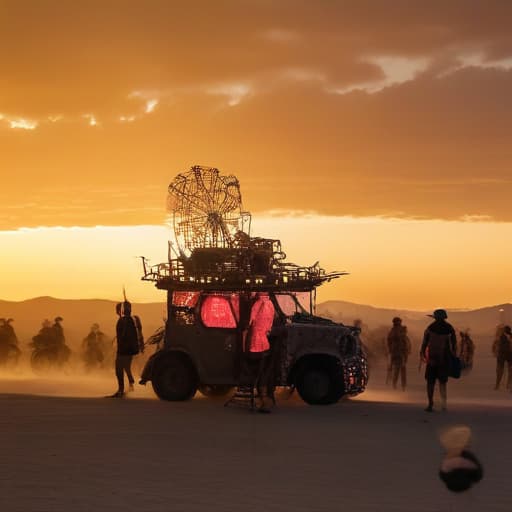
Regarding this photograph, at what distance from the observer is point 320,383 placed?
66.7ft

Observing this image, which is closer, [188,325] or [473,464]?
[473,464]

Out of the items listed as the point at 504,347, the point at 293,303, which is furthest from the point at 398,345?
the point at 293,303

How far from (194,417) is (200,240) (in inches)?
210

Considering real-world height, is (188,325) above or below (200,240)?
below

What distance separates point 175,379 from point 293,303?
253 cm

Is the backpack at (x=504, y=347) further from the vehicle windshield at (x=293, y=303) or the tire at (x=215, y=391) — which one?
the tire at (x=215, y=391)

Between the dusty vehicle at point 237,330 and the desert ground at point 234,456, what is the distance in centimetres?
50

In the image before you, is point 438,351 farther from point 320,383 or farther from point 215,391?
point 215,391

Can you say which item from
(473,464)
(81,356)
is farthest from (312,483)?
(81,356)

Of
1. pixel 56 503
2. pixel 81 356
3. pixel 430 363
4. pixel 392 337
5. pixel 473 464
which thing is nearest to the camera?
pixel 473 464

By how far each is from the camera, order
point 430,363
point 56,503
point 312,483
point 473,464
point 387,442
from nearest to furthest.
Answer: point 473,464 < point 56,503 < point 312,483 < point 387,442 < point 430,363

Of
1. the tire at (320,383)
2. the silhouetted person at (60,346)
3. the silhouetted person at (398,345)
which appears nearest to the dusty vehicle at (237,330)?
the tire at (320,383)

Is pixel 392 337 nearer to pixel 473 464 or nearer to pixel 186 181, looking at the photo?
pixel 186 181

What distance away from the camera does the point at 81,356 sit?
1383 inches
